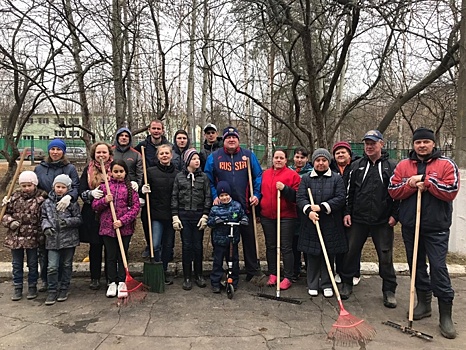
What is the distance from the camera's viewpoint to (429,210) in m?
3.82

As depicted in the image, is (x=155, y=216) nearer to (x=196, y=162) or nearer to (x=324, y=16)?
(x=196, y=162)

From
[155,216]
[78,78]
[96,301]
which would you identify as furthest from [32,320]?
[78,78]

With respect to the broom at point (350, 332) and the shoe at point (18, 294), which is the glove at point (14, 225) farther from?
the broom at point (350, 332)

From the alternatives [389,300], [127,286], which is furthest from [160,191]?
[389,300]

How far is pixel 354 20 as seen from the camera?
605cm

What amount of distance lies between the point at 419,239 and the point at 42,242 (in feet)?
13.8

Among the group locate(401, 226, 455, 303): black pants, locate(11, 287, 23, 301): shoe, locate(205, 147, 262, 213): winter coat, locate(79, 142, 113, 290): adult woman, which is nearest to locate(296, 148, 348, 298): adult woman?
locate(205, 147, 262, 213): winter coat

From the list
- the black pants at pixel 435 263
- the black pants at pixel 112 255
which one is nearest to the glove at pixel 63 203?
the black pants at pixel 112 255

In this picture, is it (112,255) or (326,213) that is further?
(112,255)

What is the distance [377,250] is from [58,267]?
3.72m

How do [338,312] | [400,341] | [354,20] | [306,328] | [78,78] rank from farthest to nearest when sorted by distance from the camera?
[78,78] < [354,20] < [338,312] < [306,328] < [400,341]

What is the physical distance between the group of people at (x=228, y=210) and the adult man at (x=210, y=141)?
0.56 meters

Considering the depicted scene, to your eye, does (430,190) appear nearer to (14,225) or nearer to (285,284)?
(285,284)

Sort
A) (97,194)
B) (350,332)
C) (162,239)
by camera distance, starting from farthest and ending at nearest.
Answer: (162,239) → (97,194) → (350,332)
